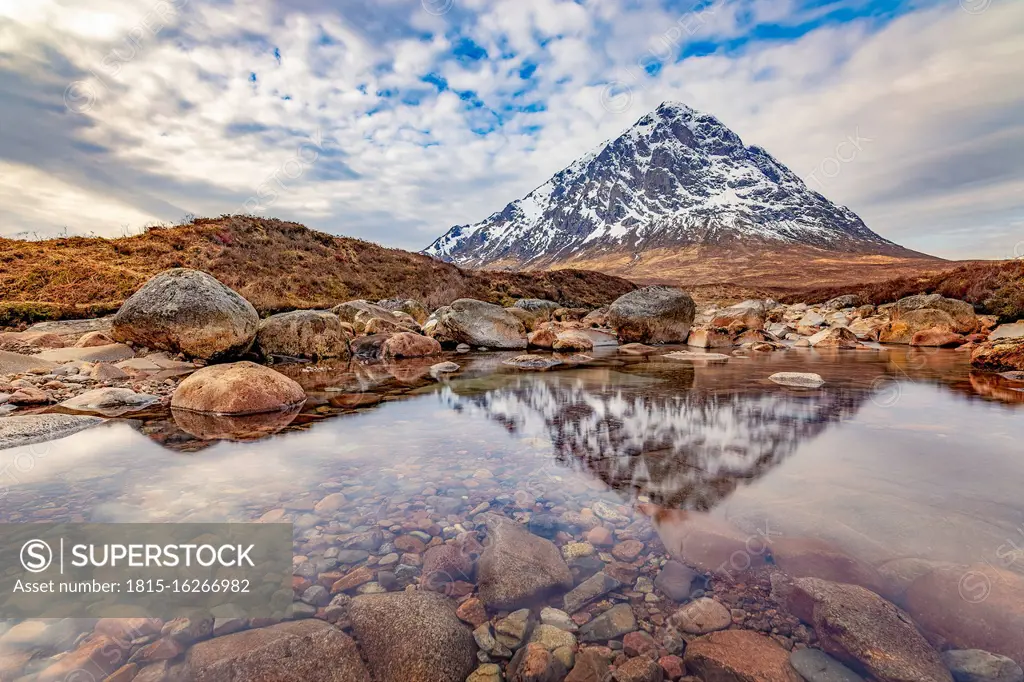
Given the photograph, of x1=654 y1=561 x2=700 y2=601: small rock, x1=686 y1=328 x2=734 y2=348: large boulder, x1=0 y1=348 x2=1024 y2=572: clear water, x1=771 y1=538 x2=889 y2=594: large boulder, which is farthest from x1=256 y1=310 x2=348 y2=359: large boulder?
x1=686 y1=328 x2=734 y2=348: large boulder

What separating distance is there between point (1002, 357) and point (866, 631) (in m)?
13.0

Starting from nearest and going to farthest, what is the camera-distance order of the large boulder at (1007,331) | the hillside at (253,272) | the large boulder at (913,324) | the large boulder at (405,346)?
the large boulder at (1007,331) → the large boulder at (405,346) → the large boulder at (913,324) → the hillside at (253,272)

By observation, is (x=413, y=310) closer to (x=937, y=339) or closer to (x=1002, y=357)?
(x=1002, y=357)

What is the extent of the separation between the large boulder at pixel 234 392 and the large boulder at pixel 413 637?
552 cm

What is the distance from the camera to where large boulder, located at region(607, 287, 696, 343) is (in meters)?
19.5

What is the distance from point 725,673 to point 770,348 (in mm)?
17683

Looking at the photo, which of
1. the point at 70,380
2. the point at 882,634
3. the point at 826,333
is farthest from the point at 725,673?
the point at 826,333

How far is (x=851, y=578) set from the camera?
8.79ft

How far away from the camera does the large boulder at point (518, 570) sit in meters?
2.62

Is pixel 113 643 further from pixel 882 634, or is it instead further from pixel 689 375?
pixel 689 375

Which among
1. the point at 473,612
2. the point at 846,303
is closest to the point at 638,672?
the point at 473,612

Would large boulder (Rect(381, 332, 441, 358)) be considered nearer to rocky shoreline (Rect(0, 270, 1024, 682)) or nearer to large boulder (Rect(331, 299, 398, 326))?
large boulder (Rect(331, 299, 398, 326))

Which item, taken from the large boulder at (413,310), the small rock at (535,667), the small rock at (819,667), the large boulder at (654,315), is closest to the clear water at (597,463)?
the small rock at (819,667)

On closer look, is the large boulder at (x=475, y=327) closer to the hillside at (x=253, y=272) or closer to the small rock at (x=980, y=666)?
the hillside at (x=253, y=272)
